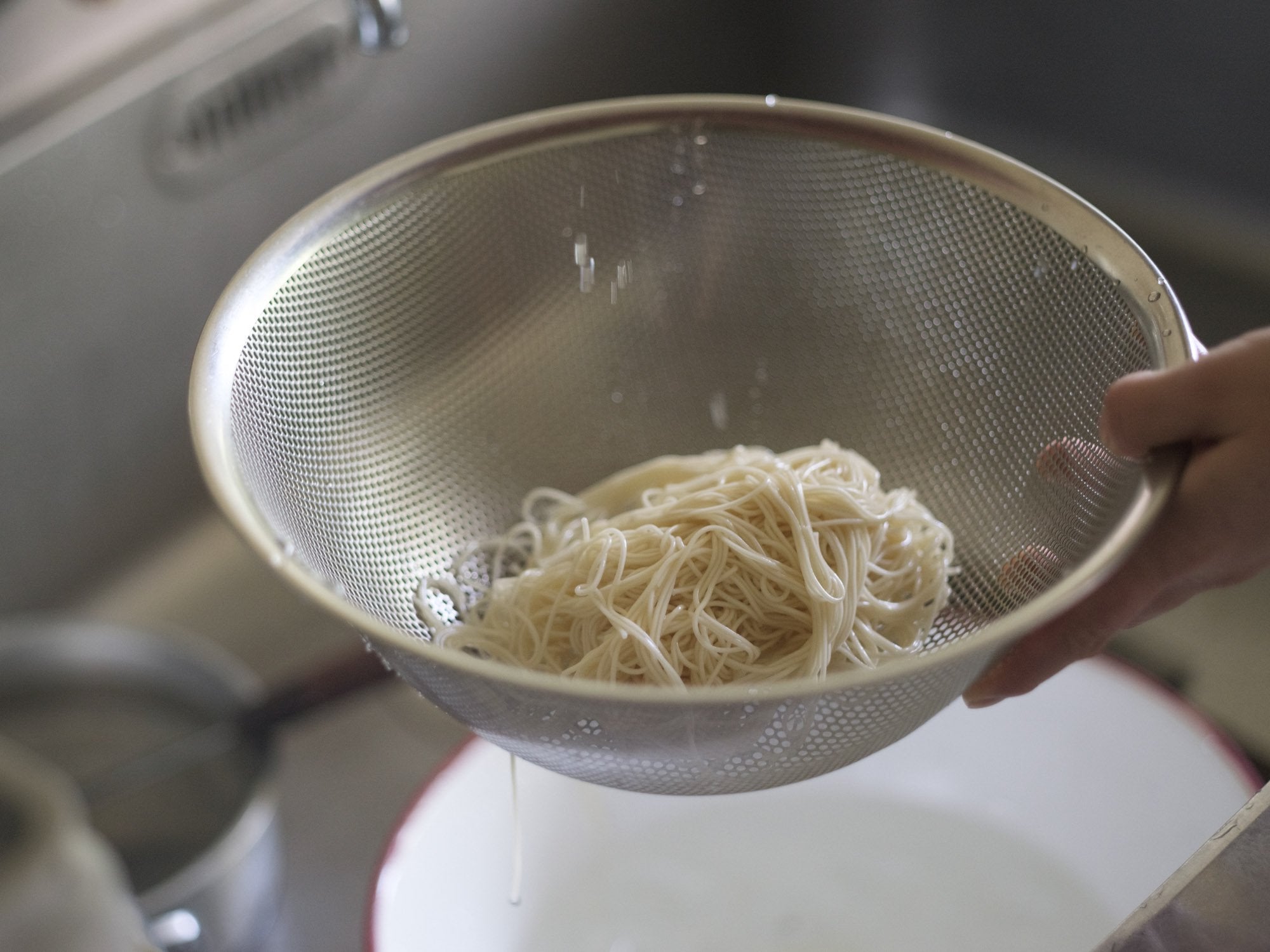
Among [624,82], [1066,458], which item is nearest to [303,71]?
[624,82]

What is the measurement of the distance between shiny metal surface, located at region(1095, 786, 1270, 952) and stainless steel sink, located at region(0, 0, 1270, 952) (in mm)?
729

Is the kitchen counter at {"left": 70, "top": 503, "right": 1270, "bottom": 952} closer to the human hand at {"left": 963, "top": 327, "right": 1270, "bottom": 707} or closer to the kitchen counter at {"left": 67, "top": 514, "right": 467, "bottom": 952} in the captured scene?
the kitchen counter at {"left": 67, "top": 514, "right": 467, "bottom": 952}

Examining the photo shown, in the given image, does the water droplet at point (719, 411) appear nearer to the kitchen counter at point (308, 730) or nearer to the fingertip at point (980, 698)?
the fingertip at point (980, 698)

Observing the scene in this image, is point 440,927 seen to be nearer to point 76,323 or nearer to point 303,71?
point 76,323

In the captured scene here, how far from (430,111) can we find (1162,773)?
1.00m

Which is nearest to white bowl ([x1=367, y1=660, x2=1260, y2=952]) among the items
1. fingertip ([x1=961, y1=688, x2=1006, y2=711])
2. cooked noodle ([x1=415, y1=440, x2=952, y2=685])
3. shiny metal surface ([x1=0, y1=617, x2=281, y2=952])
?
cooked noodle ([x1=415, y1=440, x2=952, y2=685])

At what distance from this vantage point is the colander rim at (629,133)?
1.47 feet

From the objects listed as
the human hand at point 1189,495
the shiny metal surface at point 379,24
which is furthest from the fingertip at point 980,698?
the shiny metal surface at point 379,24

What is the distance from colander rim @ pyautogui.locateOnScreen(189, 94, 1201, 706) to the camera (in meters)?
0.45

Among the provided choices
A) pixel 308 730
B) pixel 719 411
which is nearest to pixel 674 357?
pixel 719 411

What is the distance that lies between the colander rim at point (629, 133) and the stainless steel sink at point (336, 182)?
55 centimetres

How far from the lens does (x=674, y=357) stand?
0.78m

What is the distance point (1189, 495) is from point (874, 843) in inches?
19.4

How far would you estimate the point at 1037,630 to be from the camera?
0.54 metres
